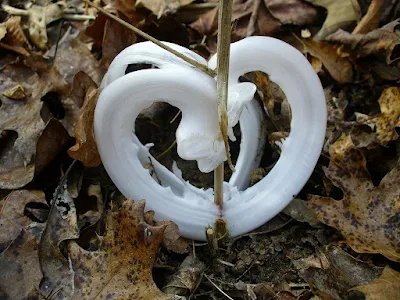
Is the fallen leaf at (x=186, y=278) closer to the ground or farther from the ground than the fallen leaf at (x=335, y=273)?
closer to the ground

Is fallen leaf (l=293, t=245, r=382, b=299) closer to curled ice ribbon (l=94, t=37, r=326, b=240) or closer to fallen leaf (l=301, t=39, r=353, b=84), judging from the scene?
curled ice ribbon (l=94, t=37, r=326, b=240)

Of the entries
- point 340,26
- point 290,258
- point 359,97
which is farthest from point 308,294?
point 340,26

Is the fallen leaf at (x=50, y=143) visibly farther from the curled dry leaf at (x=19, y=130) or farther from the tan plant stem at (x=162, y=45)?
the tan plant stem at (x=162, y=45)

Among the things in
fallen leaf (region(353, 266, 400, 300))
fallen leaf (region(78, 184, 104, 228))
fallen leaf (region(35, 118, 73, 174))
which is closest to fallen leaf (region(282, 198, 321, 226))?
fallen leaf (region(353, 266, 400, 300))

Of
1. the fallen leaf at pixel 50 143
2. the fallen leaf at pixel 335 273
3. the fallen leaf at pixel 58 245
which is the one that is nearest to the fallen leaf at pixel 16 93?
the fallen leaf at pixel 50 143


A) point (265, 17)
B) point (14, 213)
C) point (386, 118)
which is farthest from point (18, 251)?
point (265, 17)

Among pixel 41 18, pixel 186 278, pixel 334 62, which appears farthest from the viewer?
pixel 41 18

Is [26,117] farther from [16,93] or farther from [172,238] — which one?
[172,238]
